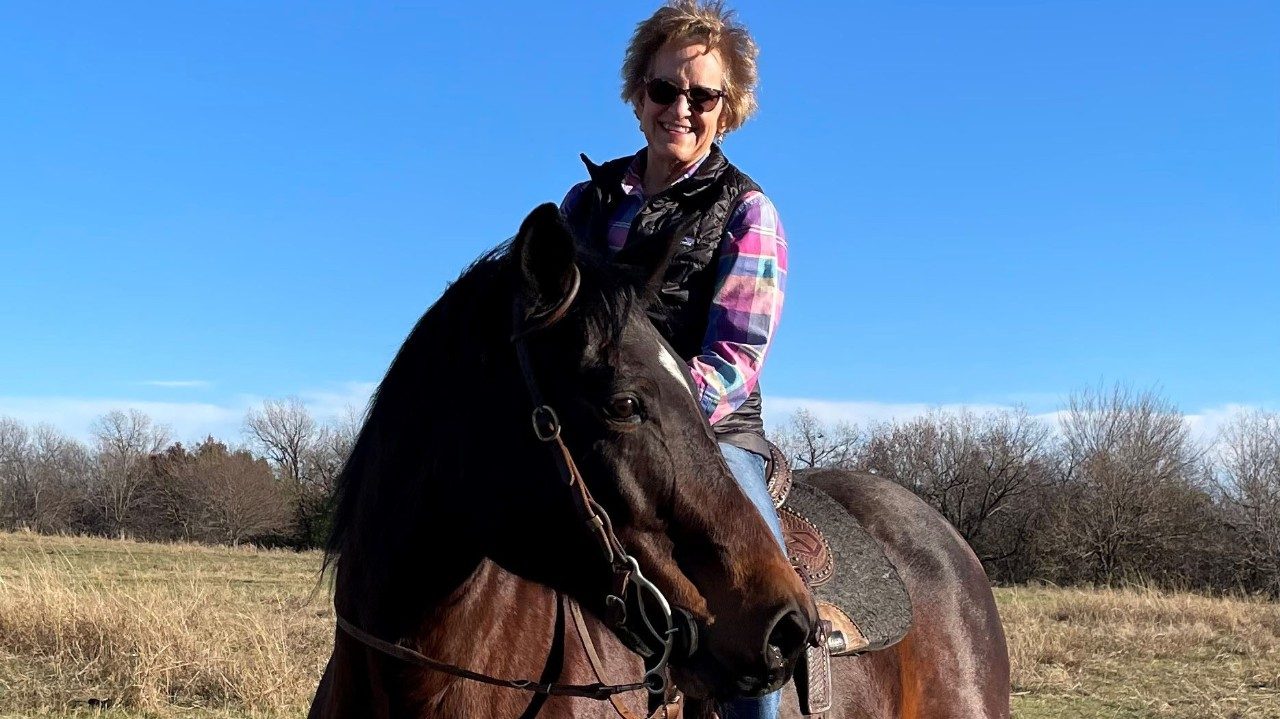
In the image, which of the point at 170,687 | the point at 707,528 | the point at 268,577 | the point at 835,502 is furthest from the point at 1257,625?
the point at 268,577

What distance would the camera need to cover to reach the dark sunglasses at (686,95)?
3.14m

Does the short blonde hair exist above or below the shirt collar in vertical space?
above

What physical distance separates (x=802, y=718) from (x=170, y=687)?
5.83 m

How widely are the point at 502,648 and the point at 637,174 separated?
168 cm

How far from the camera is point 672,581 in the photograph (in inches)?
79.0

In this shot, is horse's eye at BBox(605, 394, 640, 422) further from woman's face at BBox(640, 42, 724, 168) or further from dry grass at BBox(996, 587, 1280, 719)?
dry grass at BBox(996, 587, 1280, 719)

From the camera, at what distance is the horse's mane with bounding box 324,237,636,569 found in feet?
7.08

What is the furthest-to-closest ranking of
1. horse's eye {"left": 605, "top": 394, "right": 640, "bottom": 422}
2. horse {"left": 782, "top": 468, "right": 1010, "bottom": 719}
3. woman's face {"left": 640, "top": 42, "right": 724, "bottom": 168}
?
horse {"left": 782, "top": 468, "right": 1010, "bottom": 719}, woman's face {"left": 640, "top": 42, "right": 724, "bottom": 168}, horse's eye {"left": 605, "top": 394, "right": 640, "bottom": 422}

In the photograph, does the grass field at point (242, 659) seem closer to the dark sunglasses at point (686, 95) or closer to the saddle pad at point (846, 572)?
the saddle pad at point (846, 572)

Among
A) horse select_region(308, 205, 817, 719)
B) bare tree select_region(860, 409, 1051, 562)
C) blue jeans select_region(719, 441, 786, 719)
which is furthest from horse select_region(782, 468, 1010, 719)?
A: bare tree select_region(860, 409, 1051, 562)

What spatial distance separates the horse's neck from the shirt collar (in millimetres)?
1381

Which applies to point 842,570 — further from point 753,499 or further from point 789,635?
point 789,635

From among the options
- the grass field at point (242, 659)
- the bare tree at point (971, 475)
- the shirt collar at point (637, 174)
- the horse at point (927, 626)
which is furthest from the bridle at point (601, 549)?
the bare tree at point (971, 475)

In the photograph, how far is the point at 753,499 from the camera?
9.57 ft
